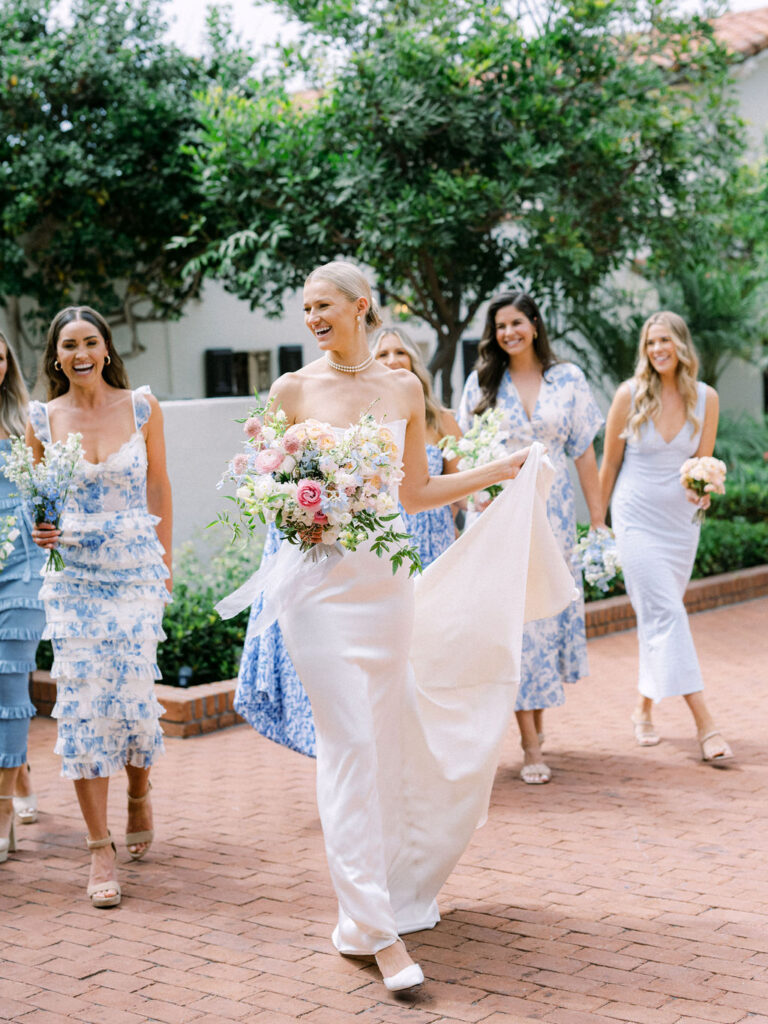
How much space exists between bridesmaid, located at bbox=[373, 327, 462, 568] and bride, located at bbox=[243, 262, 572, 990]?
1762mm

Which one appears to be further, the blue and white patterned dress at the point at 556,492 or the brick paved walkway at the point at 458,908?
the blue and white patterned dress at the point at 556,492

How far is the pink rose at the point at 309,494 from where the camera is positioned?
13.7 feet

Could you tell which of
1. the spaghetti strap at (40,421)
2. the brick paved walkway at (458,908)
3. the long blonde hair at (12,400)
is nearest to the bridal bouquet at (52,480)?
the spaghetti strap at (40,421)

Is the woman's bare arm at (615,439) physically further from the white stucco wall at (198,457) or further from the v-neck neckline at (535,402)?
the white stucco wall at (198,457)

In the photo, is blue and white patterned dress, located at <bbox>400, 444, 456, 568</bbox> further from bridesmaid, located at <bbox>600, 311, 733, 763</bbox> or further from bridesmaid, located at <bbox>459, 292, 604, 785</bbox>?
bridesmaid, located at <bbox>600, 311, 733, 763</bbox>

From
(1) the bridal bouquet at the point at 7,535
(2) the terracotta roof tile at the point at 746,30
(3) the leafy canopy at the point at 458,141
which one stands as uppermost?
(2) the terracotta roof tile at the point at 746,30

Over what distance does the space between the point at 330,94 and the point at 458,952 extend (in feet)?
28.6

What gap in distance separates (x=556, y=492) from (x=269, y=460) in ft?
10.2

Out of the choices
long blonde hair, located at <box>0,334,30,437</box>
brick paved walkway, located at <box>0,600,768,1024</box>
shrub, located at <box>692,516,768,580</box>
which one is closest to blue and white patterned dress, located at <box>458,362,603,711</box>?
brick paved walkway, located at <box>0,600,768,1024</box>

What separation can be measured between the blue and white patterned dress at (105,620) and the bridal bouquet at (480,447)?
1.72 metres

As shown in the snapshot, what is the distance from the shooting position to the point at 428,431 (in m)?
6.96

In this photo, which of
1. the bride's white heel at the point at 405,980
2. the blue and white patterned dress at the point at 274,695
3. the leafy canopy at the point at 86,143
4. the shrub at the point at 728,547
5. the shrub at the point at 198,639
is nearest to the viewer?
the bride's white heel at the point at 405,980

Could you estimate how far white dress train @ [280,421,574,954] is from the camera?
171 inches

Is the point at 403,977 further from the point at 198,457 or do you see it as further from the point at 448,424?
the point at 198,457
